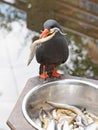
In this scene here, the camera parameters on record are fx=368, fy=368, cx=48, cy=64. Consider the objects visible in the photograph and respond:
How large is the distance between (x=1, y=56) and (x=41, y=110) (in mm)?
1504

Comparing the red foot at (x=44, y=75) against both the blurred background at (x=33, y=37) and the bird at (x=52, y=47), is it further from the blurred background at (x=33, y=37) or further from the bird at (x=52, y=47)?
the blurred background at (x=33, y=37)

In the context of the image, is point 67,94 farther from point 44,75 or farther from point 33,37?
point 33,37

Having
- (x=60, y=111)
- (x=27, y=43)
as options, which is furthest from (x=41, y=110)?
(x=27, y=43)

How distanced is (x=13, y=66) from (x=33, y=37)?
472mm

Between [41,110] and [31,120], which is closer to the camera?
[31,120]

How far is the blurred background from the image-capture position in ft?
8.38

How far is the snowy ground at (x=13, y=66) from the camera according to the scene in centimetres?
236

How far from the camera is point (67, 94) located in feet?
4.77

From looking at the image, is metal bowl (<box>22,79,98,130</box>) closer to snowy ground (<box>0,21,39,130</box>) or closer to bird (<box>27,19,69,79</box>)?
bird (<box>27,19,69,79</box>)

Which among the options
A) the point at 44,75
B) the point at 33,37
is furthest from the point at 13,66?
the point at 44,75

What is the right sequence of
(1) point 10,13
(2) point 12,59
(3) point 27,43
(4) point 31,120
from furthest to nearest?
(1) point 10,13
(3) point 27,43
(2) point 12,59
(4) point 31,120

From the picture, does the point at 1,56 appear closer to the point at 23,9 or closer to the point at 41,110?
the point at 23,9

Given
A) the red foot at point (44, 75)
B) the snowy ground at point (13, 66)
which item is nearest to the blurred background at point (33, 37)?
the snowy ground at point (13, 66)

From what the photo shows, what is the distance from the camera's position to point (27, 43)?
303cm
